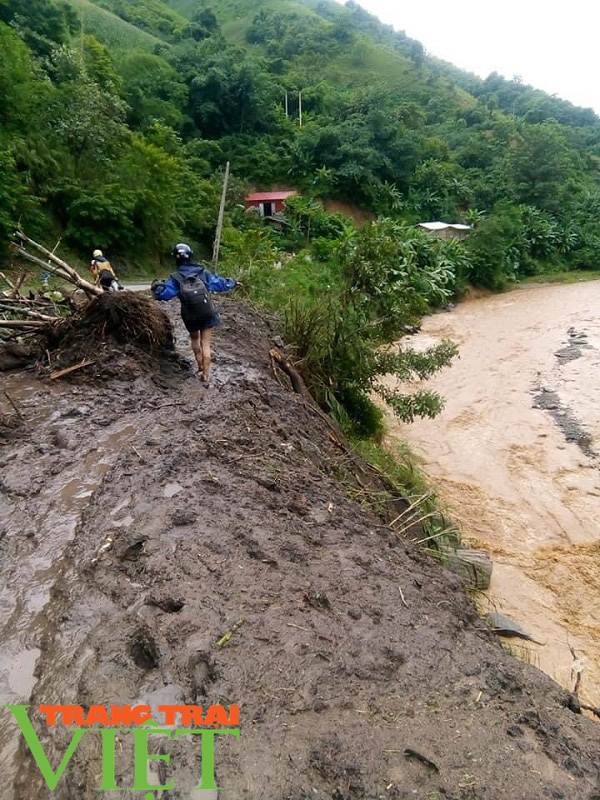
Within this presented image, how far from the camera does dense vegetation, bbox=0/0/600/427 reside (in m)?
8.77

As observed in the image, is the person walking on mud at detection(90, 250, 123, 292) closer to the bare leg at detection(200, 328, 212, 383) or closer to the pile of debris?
the pile of debris

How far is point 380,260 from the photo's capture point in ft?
27.3

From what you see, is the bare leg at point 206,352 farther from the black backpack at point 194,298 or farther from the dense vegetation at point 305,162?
the dense vegetation at point 305,162

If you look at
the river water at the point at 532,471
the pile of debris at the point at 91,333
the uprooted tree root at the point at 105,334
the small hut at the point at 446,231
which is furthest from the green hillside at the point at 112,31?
the uprooted tree root at the point at 105,334

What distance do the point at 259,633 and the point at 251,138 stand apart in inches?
1644

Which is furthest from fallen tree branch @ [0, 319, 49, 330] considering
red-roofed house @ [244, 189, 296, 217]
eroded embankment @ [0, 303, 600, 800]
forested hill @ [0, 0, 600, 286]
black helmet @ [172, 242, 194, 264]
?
red-roofed house @ [244, 189, 296, 217]

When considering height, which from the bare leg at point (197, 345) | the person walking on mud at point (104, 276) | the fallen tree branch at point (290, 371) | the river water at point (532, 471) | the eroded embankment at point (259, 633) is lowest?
the river water at point (532, 471)

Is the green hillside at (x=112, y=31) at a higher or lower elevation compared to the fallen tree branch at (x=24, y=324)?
higher

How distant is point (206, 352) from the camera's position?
5.90m

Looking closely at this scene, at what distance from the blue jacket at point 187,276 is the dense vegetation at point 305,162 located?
2.61 m

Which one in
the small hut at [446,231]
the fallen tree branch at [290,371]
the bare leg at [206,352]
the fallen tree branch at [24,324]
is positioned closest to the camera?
the bare leg at [206,352]

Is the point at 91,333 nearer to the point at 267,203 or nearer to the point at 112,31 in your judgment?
the point at 267,203

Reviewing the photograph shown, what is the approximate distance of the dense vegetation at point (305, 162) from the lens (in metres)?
8.77

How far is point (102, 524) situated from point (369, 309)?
599 cm
